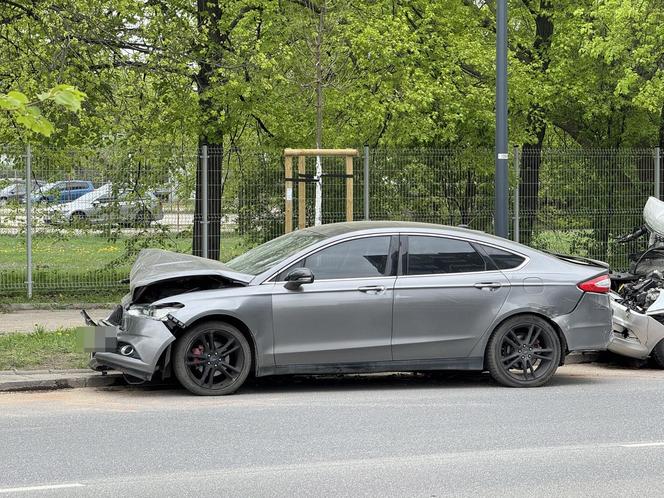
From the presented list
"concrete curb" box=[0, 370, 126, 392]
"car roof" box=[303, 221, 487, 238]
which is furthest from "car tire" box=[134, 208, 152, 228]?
"car roof" box=[303, 221, 487, 238]

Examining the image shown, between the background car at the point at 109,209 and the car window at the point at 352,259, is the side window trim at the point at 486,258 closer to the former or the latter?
the car window at the point at 352,259

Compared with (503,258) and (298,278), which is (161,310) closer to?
(298,278)

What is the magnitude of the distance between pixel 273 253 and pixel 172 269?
1043 millimetres

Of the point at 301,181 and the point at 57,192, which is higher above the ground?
Result: the point at 301,181

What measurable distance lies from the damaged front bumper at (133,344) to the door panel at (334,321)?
1.02 meters

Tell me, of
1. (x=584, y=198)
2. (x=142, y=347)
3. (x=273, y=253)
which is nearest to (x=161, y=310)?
(x=142, y=347)

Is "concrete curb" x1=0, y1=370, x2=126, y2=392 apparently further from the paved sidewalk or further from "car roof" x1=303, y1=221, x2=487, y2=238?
the paved sidewalk

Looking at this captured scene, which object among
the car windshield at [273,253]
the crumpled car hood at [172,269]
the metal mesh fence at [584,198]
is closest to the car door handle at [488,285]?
the car windshield at [273,253]

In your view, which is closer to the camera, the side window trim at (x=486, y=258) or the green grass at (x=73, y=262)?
the side window trim at (x=486, y=258)

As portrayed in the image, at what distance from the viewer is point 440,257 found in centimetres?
1025

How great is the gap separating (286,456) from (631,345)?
18.7ft

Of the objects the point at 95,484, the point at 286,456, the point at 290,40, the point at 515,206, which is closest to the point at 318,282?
the point at 286,456

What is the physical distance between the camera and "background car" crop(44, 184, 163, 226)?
16931 mm

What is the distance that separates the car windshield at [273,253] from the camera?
33.1ft
